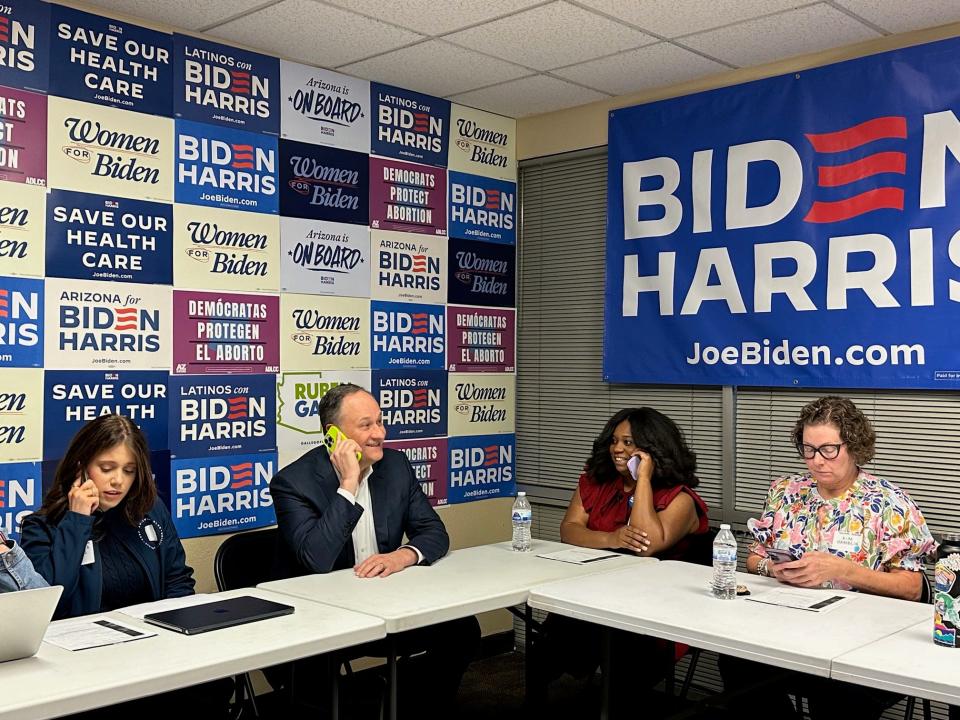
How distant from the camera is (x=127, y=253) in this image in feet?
12.1

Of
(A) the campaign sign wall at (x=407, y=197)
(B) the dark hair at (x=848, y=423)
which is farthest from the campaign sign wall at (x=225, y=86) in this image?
(B) the dark hair at (x=848, y=423)

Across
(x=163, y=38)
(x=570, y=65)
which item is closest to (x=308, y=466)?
(x=163, y=38)

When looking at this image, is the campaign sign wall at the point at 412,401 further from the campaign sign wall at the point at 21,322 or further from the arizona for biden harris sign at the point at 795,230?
the campaign sign wall at the point at 21,322

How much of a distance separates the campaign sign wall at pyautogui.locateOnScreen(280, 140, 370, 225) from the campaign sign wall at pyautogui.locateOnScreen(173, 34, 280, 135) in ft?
0.56

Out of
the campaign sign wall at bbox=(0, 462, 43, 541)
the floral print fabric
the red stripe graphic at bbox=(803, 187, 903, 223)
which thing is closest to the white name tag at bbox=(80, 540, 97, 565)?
the campaign sign wall at bbox=(0, 462, 43, 541)

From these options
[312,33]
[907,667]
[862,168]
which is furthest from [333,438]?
[862,168]

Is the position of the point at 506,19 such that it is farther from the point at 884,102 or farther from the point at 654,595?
the point at 654,595

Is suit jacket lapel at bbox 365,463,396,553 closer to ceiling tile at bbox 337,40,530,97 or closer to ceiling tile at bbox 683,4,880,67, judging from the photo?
ceiling tile at bbox 337,40,530,97

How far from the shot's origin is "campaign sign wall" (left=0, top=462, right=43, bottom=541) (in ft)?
11.1

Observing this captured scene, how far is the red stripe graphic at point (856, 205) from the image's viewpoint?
12.5 ft

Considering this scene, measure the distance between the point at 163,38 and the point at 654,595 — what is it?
9.08ft

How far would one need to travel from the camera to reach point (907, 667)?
2154mm

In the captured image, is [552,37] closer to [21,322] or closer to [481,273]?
[481,273]

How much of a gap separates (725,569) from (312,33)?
257 cm
